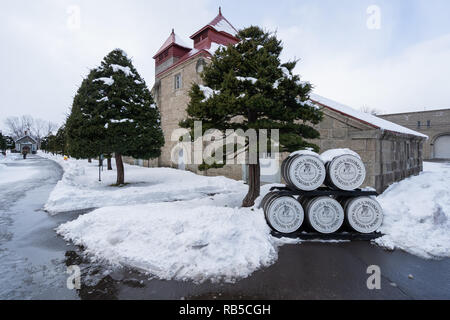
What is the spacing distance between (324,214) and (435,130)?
127ft

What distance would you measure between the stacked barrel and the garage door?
126 ft

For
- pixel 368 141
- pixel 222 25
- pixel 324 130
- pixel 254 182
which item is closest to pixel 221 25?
pixel 222 25

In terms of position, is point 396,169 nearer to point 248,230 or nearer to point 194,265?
point 248,230

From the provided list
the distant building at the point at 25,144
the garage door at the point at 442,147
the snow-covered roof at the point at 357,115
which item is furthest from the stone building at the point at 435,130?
the distant building at the point at 25,144

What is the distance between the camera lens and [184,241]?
4.12 m

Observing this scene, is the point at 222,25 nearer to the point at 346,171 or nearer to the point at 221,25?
the point at 221,25

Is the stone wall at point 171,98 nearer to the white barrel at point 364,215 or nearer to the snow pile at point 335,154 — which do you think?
the snow pile at point 335,154

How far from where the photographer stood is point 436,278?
3391mm

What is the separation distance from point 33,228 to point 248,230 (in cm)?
569

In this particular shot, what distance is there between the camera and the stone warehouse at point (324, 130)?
337 inches

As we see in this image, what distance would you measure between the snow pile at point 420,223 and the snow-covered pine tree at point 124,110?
1046cm

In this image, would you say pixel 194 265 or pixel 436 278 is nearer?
pixel 436 278

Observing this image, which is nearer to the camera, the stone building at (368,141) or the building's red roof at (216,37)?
the stone building at (368,141)
